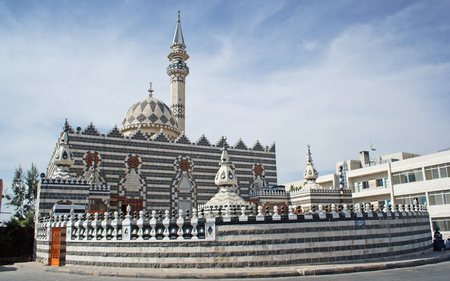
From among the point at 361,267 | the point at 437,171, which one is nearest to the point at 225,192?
the point at 361,267

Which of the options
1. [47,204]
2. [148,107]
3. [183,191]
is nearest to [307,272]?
[47,204]

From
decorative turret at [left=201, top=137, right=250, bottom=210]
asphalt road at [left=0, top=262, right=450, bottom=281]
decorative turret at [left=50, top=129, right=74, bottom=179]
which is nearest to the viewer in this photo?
asphalt road at [left=0, top=262, right=450, bottom=281]

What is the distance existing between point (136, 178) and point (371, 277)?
19.8m

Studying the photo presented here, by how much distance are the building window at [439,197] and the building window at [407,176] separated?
1.90 meters

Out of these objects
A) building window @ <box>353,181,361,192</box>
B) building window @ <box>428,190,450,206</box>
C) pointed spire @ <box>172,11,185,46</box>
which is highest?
pointed spire @ <box>172,11,185,46</box>

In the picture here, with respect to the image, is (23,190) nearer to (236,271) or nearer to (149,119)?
(149,119)

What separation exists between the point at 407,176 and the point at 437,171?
3491 millimetres

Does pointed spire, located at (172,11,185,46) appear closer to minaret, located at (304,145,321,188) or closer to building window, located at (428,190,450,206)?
minaret, located at (304,145,321,188)

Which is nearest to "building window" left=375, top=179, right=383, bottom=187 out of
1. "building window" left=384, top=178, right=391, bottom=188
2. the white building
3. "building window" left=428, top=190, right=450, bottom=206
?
the white building

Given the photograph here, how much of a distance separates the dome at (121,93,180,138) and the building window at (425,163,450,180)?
23621 millimetres

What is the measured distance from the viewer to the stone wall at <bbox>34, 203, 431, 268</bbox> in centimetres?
1448

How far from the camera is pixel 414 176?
37281 mm

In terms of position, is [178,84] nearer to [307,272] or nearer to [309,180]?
[309,180]

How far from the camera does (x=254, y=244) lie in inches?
575
